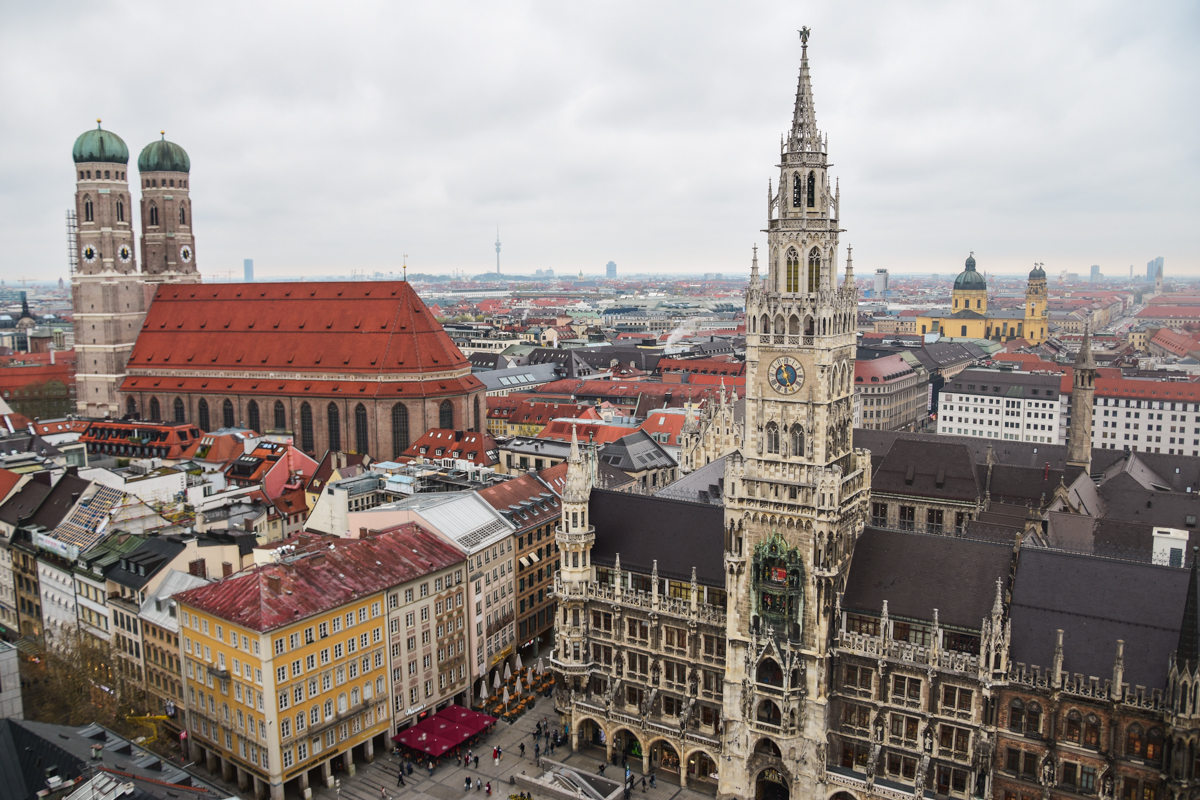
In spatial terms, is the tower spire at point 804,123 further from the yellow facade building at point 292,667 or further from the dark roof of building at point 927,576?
the yellow facade building at point 292,667

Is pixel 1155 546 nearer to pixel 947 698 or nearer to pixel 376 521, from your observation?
pixel 947 698

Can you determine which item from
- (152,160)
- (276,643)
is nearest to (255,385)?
(152,160)

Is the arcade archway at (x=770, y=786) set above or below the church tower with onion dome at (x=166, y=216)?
below

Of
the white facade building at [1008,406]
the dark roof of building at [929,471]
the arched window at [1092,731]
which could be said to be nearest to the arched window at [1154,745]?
the arched window at [1092,731]

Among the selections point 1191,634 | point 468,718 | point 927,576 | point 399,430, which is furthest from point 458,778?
point 399,430

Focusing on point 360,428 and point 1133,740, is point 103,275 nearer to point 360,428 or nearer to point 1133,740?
point 360,428

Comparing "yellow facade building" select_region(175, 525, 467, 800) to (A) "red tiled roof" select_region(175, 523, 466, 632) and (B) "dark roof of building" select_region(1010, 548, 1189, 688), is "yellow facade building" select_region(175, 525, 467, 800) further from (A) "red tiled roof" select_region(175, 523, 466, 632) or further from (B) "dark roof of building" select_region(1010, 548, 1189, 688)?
(B) "dark roof of building" select_region(1010, 548, 1189, 688)
